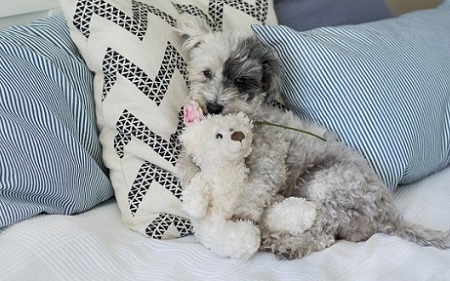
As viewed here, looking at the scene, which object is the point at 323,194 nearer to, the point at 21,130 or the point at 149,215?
the point at 149,215

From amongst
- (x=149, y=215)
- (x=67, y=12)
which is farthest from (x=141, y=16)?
(x=149, y=215)

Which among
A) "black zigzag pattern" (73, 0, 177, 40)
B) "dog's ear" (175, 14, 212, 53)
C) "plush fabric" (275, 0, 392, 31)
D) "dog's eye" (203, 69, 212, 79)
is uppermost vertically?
"black zigzag pattern" (73, 0, 177, 40)

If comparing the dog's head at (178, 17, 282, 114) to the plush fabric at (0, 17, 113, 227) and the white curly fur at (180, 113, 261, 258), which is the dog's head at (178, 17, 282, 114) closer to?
the white curly fur at (180, 113, 261, 258)

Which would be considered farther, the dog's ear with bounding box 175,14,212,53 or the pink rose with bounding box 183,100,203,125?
the dog's ear with bounding box 175,14,212,53

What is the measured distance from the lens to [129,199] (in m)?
1.32

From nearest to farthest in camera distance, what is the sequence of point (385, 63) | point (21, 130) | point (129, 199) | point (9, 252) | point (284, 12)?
point (9, 252) → point (21, 130) → point (129, 199) → point (385, 63) → point (284, 12)

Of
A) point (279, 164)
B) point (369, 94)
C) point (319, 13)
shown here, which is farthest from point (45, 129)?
point (319, 13)

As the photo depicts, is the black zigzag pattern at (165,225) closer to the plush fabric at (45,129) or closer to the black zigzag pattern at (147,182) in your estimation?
the black zigzag pattern at (147,182)

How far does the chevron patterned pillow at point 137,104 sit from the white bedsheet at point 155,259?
65 mm

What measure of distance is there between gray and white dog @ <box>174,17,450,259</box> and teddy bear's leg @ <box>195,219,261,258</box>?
5cm

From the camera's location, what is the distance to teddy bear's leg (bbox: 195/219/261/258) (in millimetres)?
1196

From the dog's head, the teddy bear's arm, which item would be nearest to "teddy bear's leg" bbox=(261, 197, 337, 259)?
the teddy bear's arm

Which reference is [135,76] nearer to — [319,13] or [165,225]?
[165,225]

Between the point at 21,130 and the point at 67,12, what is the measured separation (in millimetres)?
329
